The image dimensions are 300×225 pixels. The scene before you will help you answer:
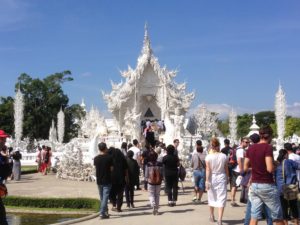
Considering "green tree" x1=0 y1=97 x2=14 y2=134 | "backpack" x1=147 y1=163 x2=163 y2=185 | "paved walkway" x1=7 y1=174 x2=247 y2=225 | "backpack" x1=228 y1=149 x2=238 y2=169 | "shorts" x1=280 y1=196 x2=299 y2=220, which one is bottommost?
"paved walkway" x1=7 y1=174 x2=247 y2=225

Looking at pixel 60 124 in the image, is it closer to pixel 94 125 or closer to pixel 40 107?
pixel 40 107

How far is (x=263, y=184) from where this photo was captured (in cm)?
808

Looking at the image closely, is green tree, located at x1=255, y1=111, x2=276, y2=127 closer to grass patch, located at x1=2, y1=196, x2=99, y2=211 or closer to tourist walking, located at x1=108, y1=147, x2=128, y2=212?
grass patch, located at x1=2, y1=196, x2=99, y2=211

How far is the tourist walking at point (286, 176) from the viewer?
407 inches

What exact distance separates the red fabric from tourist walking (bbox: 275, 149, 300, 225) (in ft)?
7.53

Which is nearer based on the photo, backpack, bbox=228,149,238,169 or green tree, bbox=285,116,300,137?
backpack, bbox=228,149,238,169

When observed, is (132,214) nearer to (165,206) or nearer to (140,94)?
(165,206)

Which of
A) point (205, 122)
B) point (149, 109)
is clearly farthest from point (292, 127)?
point (149, 109)

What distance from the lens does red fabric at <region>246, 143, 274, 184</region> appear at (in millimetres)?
8078

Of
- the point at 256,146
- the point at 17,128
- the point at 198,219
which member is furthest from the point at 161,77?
the point at 256,146

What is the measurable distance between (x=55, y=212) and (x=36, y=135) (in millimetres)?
49234

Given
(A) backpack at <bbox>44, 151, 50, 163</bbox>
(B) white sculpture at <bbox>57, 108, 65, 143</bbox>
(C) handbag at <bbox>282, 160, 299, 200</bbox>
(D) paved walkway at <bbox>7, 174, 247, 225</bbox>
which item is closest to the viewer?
(C) handbag at <bbox>282, 160, 299, 200</bbox>

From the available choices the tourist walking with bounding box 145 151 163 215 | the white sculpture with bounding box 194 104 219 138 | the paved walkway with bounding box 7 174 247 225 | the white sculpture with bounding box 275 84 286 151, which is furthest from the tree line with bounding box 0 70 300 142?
the tourist walking with bounding box 145 151 163 215

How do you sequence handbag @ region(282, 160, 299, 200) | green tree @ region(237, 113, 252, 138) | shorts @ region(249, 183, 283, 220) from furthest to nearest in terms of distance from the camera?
green tree @ region(237, 113, 252, 138) → handbag @ region(282, 160, 299, 200) → shorts @ region(249, 183, 283, 220)
